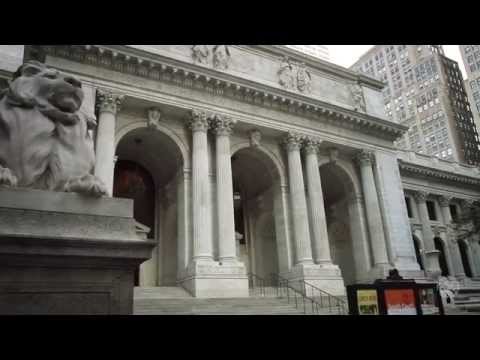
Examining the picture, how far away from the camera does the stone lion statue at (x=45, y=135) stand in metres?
4.61

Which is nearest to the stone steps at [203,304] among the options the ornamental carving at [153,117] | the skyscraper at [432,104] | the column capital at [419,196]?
the ornamental carving at [153,117]

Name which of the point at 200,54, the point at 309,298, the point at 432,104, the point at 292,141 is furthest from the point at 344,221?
the point at 432,104

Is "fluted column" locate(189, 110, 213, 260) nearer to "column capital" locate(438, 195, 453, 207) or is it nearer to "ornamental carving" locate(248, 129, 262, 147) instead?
"ornamental carving" locate(248, 129, 262, 147)

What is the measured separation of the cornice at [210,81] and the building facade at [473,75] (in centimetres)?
4171

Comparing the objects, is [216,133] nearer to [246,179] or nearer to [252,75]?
[252,75]

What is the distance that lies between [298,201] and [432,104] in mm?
51974

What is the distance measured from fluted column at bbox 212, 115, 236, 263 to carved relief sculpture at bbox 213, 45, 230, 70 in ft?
10.9

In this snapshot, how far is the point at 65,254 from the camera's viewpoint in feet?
13.3

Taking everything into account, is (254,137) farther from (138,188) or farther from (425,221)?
(425,221)

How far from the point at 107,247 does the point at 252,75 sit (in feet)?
70.5

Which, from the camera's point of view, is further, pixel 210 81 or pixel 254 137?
pixel 254 137

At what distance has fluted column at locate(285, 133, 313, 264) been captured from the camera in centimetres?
2202

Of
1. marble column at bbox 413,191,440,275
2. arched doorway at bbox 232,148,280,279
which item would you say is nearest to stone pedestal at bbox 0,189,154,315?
arched doorway at bbox 232,148,280,279
